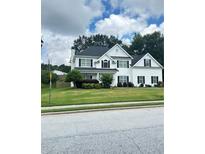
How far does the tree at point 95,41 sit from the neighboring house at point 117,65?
7760 mm

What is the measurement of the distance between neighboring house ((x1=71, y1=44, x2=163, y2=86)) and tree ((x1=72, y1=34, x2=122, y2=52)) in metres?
7.76

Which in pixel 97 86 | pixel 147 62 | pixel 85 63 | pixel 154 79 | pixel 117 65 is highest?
pixel 147 62

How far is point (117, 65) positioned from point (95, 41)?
9.96 meters

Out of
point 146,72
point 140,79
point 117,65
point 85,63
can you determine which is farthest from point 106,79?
point 146,72


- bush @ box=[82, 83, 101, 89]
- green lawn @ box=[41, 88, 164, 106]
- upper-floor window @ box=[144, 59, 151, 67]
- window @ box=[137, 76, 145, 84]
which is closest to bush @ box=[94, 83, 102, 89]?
bush @ box=[82, 83, 101, 89]

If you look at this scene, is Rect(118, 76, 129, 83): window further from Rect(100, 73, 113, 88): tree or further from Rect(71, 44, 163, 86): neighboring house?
Rect(100, 73, 113, 88): tree

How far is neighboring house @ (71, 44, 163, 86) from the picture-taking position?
535 inches

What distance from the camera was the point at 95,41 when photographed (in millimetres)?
23453

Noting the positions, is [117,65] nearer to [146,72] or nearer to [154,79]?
[146,72]
